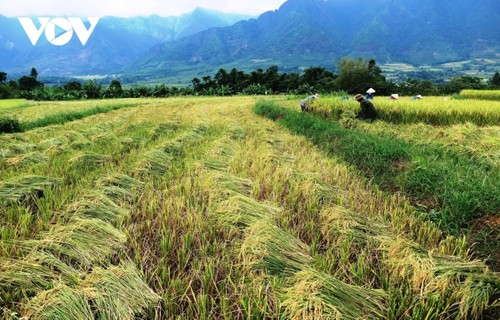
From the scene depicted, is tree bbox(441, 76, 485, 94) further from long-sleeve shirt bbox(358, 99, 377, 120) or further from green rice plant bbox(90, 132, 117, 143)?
green rice plant bbox(90, 132, 117, 143)

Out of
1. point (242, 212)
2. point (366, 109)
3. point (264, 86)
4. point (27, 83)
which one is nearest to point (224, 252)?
point (242, 212)

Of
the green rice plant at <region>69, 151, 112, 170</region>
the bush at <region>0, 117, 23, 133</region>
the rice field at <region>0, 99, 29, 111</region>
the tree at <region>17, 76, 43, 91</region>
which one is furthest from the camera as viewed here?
the tree at <region>17, 76, 43, 91</region>

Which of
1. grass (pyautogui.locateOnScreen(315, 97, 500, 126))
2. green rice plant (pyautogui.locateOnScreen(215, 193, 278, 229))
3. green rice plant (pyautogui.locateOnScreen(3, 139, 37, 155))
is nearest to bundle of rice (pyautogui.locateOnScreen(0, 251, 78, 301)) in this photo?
green rice plant (pyautogui.locateOnScreen(215, 193, 278, 229))

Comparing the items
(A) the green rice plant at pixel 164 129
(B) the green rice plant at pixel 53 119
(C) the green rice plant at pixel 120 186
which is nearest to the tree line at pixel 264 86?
(B) the green rice plant at pixel 53 119

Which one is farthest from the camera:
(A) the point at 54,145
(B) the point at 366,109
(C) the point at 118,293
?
(B) the point at 366,109

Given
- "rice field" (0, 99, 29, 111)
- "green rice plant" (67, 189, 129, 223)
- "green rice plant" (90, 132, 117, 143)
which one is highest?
"green rice plant" (67, 189, 129, 223)

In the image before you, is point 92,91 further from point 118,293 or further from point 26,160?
point 118,293

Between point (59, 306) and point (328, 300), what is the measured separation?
1632 millimetres

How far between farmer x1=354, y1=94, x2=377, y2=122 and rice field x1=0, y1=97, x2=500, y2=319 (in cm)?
656

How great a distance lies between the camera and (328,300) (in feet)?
6.98

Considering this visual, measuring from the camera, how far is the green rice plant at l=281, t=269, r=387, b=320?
79.9 inches

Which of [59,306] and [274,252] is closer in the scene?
[59,306]

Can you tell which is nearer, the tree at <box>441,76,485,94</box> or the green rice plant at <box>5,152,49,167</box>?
the green rice plant at <box>5,152,49,167</box>

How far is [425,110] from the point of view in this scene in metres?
11.0
